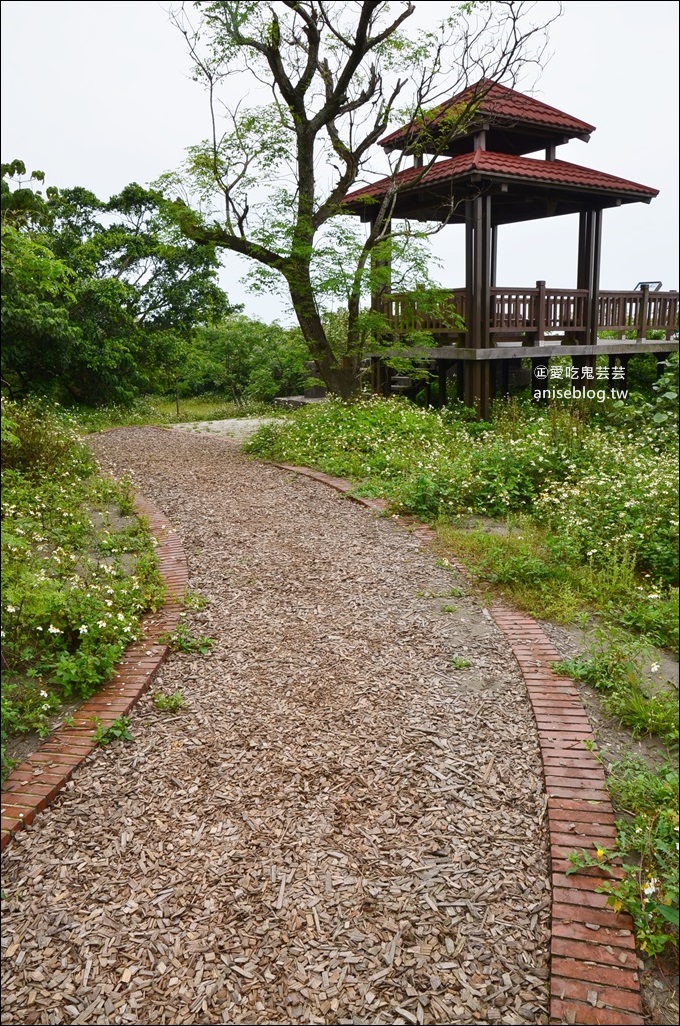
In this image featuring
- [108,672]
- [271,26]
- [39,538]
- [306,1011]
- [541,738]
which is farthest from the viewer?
[271,26]

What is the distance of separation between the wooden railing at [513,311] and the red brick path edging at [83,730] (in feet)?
28.8

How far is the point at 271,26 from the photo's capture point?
40.5ft

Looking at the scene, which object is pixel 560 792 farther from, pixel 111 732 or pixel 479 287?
pixel 479 287

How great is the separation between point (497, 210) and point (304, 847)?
15897 millimetres

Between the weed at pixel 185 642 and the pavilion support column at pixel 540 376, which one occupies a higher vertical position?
the pavilion support column at pixel 540 376

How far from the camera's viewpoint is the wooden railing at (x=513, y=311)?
502 inches

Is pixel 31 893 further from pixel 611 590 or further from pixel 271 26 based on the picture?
pixel 271 26

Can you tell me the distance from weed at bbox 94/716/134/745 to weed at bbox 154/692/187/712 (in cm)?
24

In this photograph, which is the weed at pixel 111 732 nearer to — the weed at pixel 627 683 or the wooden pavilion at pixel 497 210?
the weed at pixel 627 683

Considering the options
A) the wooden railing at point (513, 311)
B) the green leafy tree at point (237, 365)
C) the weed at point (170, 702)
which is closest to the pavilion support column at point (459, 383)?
the wooden railing at point (513, 311)

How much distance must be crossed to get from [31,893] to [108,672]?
4.79ft

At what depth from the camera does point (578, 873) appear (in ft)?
8.91

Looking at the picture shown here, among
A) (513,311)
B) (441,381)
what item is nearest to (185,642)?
(513,311)

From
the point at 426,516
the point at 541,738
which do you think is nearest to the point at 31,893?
the point at 541,738
